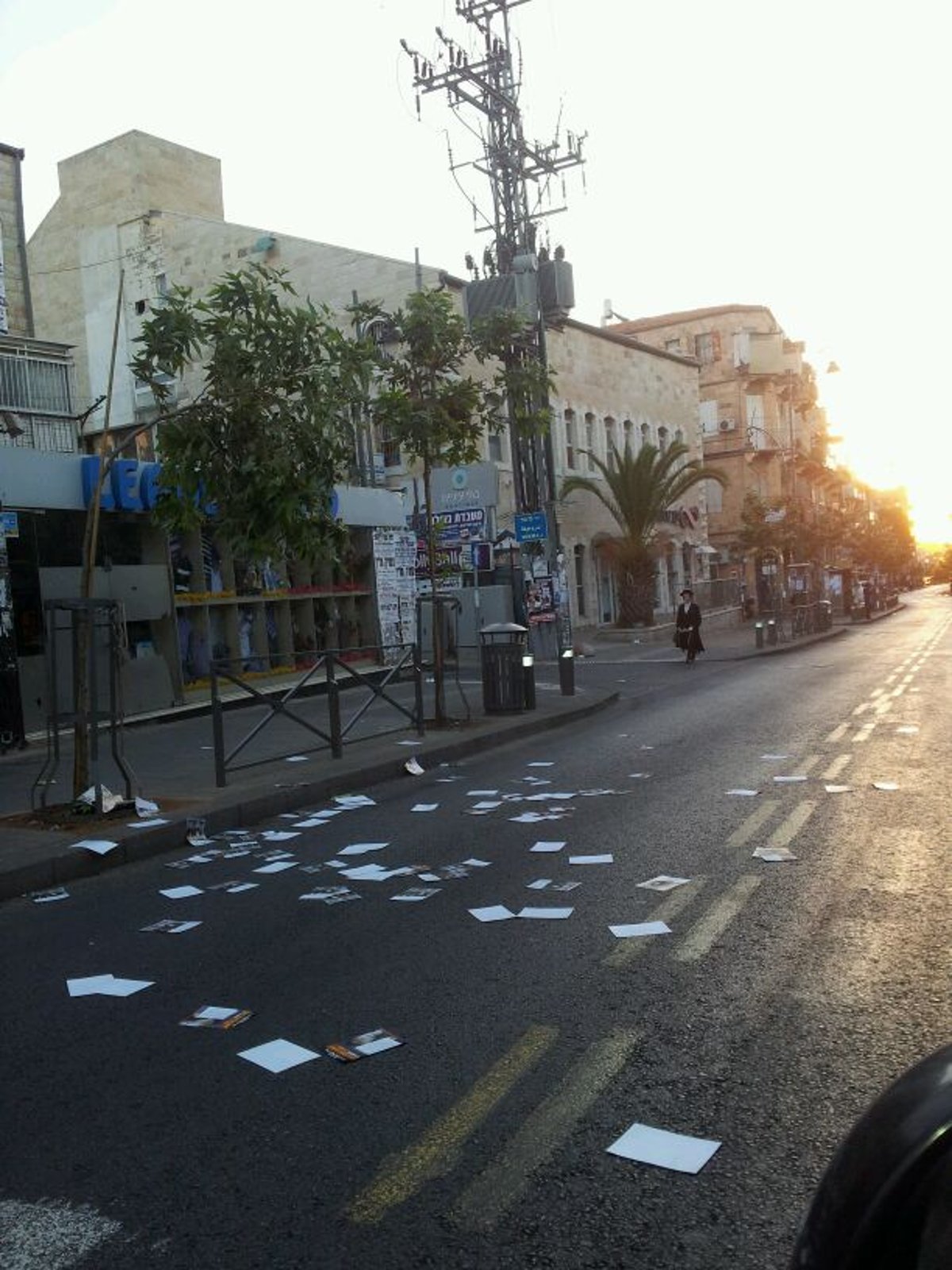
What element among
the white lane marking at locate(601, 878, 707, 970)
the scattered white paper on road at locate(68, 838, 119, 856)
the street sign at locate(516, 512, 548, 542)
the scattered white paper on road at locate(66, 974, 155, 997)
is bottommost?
the scattered white paper on road at locate(66, 974, 155, 997)

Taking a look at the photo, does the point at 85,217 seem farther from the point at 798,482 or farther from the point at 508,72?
the point at 798,482

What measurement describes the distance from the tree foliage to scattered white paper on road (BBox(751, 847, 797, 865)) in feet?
15.6

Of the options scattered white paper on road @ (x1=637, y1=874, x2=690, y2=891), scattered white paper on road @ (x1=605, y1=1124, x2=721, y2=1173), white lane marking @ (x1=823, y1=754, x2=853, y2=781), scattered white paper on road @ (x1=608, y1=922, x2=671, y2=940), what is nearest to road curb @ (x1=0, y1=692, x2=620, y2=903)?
scattered white paper on road @ (x1=637, y1=874, x2=690, y2=891)

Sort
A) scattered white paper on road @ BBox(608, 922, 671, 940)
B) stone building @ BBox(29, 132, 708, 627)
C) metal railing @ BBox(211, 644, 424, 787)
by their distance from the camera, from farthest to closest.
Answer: stone building @ BBox(29, 132, 708, 627), metal railing @ BBox(211, 644, 424, 787), scattered white paper on road @ BBox(608, 922, 671, 940)

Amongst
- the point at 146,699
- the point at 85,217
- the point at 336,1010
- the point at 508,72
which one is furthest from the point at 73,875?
the point at 85,217

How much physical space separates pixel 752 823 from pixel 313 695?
808cm

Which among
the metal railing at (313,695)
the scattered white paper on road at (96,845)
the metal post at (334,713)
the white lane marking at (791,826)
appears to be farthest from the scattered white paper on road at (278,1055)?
the metal post at (334,713)

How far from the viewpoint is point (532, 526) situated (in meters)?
21.6

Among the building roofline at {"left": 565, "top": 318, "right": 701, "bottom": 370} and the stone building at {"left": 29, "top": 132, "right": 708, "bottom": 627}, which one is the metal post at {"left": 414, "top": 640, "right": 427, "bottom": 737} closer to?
the stone building at {"left": 29, "top": 132, "right": 708, "bottom": 627}

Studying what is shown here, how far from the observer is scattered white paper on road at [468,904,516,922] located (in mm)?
5691

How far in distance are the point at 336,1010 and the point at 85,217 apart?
3217 cm

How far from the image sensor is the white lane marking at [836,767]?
31.1 ft

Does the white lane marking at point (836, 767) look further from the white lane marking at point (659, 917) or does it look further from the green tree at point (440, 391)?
the green tree at point (440, 391)

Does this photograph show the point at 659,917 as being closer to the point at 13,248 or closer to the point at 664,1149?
the point at 664,1149
